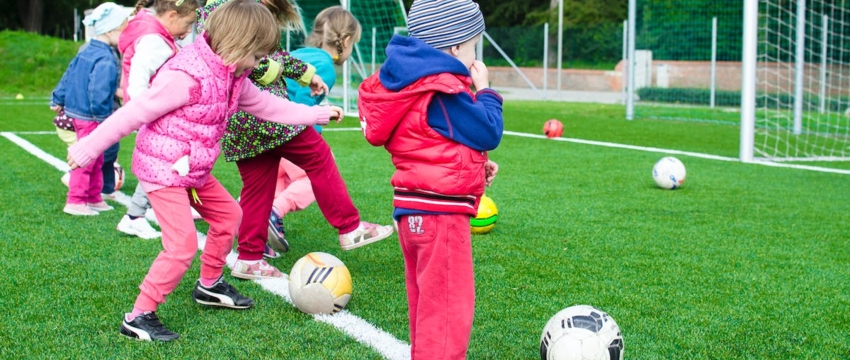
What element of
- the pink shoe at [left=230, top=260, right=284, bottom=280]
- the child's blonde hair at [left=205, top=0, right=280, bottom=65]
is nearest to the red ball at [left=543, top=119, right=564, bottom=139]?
the pink shoe at [left=230, top=260, right=284, bottom=280]

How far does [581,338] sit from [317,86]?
2.01m

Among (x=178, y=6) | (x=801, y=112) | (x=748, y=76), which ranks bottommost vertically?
(x=801, y=112)

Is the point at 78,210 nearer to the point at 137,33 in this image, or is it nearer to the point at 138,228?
the point at 138,228

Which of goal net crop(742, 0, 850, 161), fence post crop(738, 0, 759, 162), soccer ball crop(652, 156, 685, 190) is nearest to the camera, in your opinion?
soccer ball crop(652, 156, 685, 190)

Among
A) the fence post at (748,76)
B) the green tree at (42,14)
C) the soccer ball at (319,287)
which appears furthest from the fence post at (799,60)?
the green tree at (42,14)

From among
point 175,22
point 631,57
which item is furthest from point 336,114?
point 631,57

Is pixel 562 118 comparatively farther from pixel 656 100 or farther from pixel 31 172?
pixel 31 172

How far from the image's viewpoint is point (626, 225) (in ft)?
20.6

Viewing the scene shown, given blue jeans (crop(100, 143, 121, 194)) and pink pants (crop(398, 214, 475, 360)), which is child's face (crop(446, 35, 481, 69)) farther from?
blue jeans (crop(100, 143, 121, 194))

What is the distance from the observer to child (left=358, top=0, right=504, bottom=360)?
2.85m

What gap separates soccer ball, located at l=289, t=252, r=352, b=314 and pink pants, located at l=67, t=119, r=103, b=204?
10.2 ft

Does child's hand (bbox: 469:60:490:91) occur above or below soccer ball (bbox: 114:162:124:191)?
above

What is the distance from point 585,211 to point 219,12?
393cm

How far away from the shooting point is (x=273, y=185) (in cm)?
486
